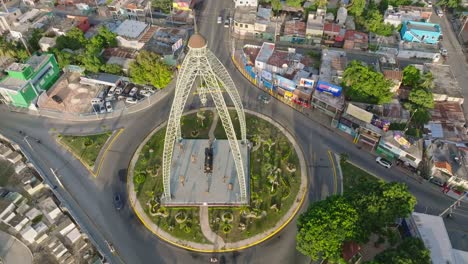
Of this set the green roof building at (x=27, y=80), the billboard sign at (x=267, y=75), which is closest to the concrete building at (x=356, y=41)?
the billboard sign at (x=267, y=75)

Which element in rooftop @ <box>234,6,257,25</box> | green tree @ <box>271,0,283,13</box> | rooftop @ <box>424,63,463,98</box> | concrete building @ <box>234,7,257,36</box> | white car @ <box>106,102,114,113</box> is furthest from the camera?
green tree @ <box>271,0,283,13</box>

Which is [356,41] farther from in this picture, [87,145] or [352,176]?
[87,145]

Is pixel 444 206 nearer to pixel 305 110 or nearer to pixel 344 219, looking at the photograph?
pixel 344 219

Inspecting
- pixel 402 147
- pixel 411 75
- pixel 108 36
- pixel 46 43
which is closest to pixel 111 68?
pixel 108 36

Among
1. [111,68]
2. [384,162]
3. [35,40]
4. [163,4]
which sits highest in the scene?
[163,4]

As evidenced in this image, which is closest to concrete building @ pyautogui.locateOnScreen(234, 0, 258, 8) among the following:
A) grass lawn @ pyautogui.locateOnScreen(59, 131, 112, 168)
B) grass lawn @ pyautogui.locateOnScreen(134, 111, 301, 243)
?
grass lawn @ pyautogui.locateOnScreen(134, 111, 301, 243)

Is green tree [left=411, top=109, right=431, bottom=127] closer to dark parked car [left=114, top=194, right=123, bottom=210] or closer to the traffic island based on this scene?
dark parked car [left=114, top=194, right=123, bottom=210]
